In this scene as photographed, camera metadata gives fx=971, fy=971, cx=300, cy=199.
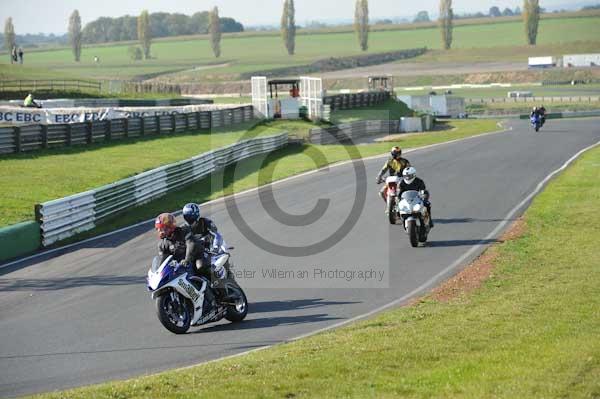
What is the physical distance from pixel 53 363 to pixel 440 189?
20.4 metres

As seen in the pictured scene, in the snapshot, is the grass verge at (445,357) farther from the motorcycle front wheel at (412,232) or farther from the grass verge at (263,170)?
the grass verge at (263,170)

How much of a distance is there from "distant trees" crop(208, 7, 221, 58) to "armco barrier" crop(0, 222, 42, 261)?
531 feet

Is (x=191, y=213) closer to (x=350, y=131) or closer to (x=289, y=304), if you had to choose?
(x=289, y=304)

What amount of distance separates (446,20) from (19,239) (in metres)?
154

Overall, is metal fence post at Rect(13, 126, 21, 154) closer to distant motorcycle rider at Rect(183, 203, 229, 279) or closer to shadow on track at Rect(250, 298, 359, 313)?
shadow on track at Rect(250, 298, 359, 313)

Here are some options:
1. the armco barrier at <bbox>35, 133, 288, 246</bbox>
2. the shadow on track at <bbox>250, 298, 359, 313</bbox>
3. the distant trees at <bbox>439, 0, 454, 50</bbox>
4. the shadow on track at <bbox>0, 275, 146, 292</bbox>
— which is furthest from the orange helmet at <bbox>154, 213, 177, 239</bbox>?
the distant trees at <bbox>439, 0, 454, 50</bbox>

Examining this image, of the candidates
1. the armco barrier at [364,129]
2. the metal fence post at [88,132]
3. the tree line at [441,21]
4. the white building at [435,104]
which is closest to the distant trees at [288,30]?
the tree line at [441,21]

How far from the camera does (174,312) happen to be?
531 inches

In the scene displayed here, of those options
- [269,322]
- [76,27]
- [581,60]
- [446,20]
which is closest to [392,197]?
[269,322]

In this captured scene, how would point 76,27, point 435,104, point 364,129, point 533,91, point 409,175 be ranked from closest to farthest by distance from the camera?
point 409,175
point 364,129
point 435,104
point 533,91
point 76,27

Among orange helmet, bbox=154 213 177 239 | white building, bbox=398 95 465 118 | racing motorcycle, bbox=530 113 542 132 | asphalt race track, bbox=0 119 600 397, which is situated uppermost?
white building, bbox=398 95 465 118

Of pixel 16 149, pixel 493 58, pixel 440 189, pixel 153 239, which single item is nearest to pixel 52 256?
pixel 153 239

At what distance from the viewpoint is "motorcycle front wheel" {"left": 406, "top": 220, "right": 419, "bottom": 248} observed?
20.3m

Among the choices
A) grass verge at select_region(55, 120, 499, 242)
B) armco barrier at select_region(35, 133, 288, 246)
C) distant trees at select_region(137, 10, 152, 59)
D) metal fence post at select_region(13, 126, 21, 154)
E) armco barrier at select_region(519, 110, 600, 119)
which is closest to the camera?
armco barrier at select_region(35, 133, 288, 246)
